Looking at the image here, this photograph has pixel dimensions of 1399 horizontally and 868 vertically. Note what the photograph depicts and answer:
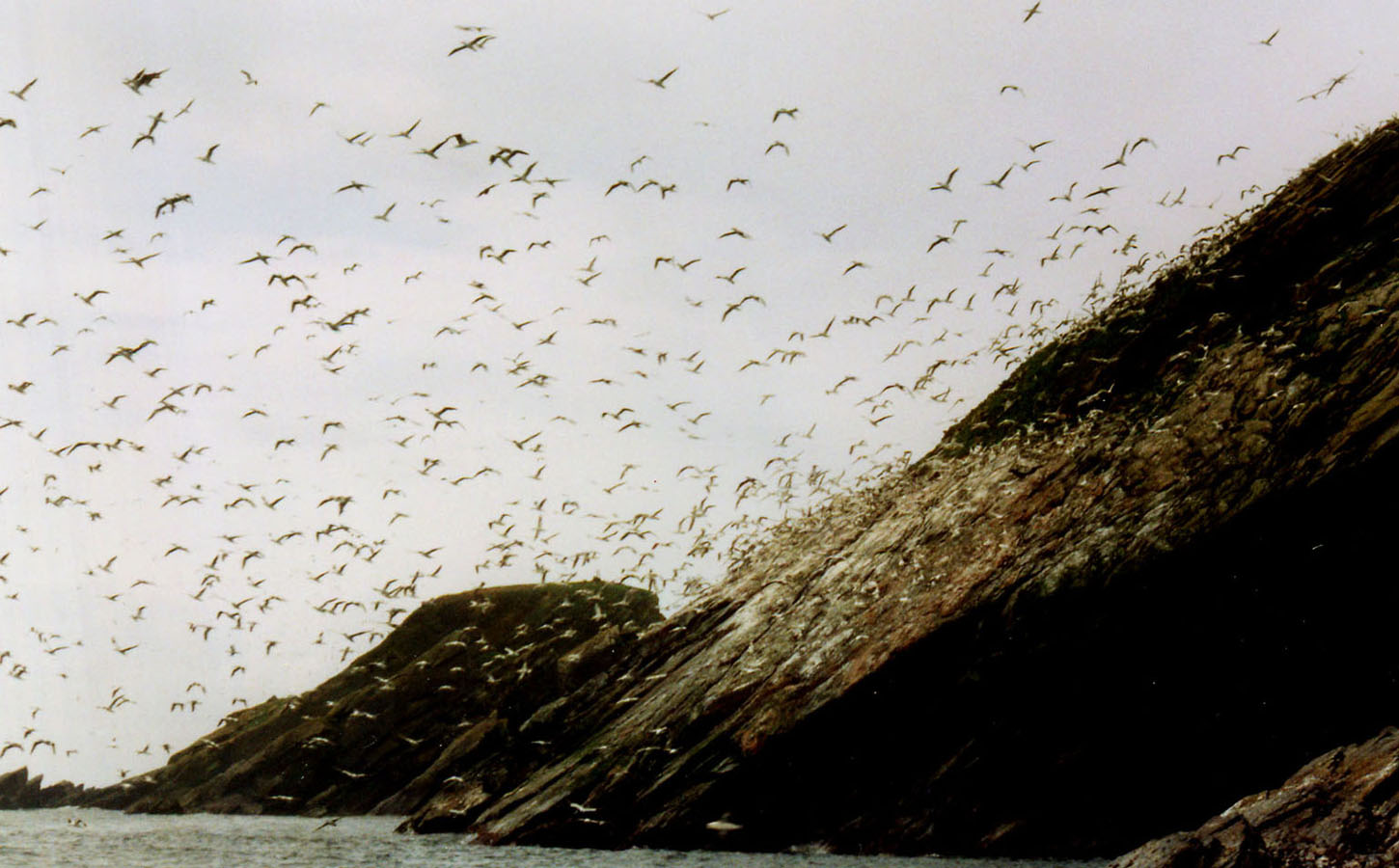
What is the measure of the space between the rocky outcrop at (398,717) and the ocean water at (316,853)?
8.68 meters

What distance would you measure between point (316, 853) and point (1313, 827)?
104 ft

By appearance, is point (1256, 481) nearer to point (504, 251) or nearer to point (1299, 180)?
point (1299, 180)

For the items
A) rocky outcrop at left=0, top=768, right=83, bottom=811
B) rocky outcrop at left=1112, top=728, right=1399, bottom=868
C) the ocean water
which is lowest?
rocky outcrop at left=1112, top=728, right=1399, bottom=868

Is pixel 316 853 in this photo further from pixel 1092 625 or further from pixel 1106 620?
pixel 1106 620

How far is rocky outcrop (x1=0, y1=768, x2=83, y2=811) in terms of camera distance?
10844 centimetres

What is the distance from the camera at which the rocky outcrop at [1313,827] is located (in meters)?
14.9

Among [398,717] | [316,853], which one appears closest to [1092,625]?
[316,853]

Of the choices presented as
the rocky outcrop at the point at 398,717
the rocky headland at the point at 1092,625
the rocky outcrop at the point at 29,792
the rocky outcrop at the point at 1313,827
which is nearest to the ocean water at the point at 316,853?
the rocky headland at the point at 1092,625

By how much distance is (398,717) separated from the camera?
70812 mm

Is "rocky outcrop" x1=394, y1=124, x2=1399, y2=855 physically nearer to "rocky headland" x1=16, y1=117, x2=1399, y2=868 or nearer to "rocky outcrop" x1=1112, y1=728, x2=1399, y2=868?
"rocky headland" x1=16, y1=117, x2=1399, y2=868

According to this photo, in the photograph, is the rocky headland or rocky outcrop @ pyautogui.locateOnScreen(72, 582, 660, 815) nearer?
the rocky headland

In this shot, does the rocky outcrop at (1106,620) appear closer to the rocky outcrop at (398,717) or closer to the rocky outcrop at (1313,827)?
the rocky outcrop at (1313,827)

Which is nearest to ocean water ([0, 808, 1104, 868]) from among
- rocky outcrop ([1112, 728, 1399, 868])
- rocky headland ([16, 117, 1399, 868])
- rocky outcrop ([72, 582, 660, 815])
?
rocky headland ([16, 117, 1399, 868])

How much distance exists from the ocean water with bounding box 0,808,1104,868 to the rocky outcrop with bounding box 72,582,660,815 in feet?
28.5
